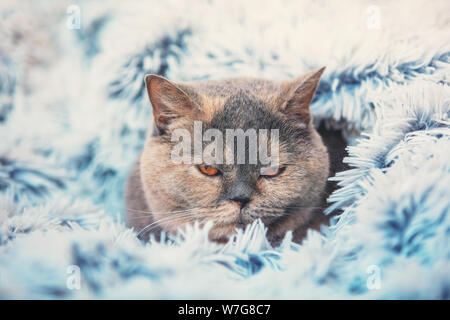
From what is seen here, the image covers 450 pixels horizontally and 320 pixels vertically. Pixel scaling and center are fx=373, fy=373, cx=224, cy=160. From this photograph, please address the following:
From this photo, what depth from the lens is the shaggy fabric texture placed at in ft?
1.83

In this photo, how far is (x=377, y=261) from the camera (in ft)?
1.83

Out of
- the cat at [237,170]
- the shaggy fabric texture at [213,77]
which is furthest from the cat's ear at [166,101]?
the shaggy fabric texture at [213,77]

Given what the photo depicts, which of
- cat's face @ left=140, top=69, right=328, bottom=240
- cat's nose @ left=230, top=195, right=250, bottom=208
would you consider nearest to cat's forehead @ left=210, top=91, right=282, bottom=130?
cat's face @ left=140, top=69, right=328, bottom=240

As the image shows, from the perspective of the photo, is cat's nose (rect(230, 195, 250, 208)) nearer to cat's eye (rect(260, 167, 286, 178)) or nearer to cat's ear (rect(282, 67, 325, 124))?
cat's eye (rect(260, 167, 286, 178))

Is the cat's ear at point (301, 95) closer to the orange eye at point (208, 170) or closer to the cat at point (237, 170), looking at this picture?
the cat at point (237, 170)

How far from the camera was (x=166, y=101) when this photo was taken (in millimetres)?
765

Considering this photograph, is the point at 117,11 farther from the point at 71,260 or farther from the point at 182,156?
the point at 71,260

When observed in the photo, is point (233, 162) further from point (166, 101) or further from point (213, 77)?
point (213, 77)

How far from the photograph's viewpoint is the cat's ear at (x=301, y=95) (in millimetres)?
734

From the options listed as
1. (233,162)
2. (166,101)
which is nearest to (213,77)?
(166,101)

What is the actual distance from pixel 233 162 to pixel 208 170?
57 millimetres

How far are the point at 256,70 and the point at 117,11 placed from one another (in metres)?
0.40

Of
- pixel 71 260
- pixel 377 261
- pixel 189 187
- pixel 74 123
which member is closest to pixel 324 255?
pixel 377 261

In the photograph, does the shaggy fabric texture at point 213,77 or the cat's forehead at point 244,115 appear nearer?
the shaggy fabric texture at point 213,77
